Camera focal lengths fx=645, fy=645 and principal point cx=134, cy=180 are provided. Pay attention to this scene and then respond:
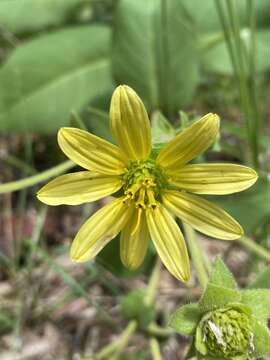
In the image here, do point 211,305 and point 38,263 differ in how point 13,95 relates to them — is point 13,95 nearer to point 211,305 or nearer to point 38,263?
point 38,263

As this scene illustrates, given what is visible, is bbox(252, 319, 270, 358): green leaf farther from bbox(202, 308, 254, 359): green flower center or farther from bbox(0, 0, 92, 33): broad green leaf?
bbox(0, 0, 92, 33): broad green leaf

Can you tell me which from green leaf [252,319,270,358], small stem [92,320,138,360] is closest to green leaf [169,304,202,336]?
green leaf [252,319,270,358]

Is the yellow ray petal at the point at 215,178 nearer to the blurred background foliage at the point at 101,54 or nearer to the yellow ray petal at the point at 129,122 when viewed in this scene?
the yellow ray petal at the point at 129,122

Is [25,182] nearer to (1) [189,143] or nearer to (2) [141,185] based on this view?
(2) [141,185]

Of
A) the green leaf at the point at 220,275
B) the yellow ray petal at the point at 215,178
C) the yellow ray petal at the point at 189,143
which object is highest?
the yellow ray petal at the point at 189,143

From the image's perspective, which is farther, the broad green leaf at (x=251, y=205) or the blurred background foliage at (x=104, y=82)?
the blurred background foliage at (x=104, y=82)

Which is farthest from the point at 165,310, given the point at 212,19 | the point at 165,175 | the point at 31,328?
the point at 212,19

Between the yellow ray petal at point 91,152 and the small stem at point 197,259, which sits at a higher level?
the yellow ray petal at point 91,152

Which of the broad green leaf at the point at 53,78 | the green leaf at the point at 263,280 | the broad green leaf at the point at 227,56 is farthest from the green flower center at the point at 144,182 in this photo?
the broad green leaf at the point at 227,56
